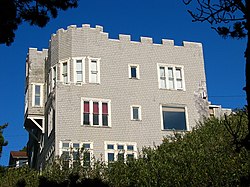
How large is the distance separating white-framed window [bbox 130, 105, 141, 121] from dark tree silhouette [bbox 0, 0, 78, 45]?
2241cm

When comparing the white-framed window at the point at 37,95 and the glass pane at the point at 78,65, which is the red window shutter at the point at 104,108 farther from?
the white-framed window at the point at 37,95

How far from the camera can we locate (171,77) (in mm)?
39688

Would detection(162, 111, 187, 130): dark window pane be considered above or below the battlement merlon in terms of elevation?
→ below

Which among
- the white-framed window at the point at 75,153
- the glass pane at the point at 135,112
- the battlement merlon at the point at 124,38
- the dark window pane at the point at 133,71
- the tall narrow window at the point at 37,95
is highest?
the battlement merlon at the point at 124,38

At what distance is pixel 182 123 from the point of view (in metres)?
38.3

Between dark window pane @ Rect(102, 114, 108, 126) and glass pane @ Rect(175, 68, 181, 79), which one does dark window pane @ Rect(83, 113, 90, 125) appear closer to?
dark window pane @ Rect(102, 114, 108, 126)

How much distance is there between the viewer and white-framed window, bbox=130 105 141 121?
37406 mm

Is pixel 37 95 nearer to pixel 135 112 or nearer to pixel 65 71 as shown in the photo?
pixel 65 71

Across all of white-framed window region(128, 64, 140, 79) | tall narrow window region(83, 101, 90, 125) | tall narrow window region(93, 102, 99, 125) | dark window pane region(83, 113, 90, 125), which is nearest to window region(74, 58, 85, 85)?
tall narrow window region(83, 101, 90, 125)

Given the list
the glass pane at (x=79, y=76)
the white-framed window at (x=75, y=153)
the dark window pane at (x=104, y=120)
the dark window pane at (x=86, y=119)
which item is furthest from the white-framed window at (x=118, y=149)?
the glass pane at (x=79, y=76)

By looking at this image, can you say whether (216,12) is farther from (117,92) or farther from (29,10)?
(117,92)

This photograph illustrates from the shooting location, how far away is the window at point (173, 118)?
37938mm

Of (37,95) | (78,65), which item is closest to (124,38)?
(78,65)

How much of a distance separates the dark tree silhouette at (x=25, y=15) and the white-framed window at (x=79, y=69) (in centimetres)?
2191
